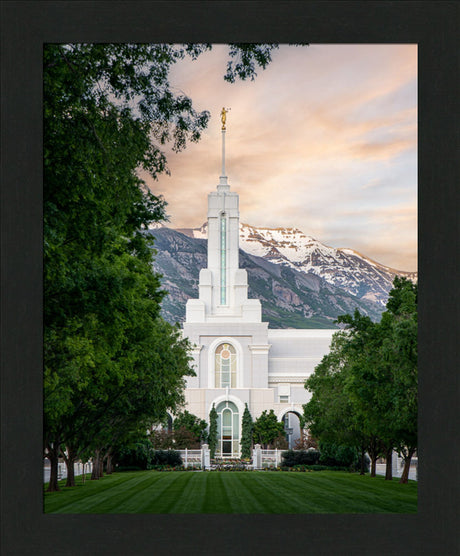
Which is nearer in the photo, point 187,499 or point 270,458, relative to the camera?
point 187,499

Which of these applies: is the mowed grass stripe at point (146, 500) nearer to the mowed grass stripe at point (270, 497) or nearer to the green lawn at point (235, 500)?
the green lawn at point (235, 500)

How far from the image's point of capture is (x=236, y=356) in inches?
2205

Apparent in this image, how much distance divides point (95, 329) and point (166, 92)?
524cm

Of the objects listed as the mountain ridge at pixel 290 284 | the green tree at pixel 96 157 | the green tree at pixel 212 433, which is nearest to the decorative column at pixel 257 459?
the green tree at pixel 212 433

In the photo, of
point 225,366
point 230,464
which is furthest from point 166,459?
point 225,366

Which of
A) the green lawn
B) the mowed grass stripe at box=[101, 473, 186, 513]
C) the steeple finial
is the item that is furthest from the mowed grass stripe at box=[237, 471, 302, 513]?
the steeple finial

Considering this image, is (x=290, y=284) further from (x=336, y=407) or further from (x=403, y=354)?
(x=403, y=354)

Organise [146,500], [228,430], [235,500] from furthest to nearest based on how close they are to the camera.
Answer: [228,430], [235,500], [146,500]

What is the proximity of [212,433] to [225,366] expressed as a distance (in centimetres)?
590

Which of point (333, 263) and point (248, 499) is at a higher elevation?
→ point (333, 263)

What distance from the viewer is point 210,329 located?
55562 millimetres

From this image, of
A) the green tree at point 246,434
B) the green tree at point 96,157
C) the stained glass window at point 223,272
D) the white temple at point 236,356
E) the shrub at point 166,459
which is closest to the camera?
the green tree at point 96,157

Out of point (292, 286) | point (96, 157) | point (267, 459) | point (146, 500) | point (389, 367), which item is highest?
point (96, 157)

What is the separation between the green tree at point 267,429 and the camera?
51156mm
